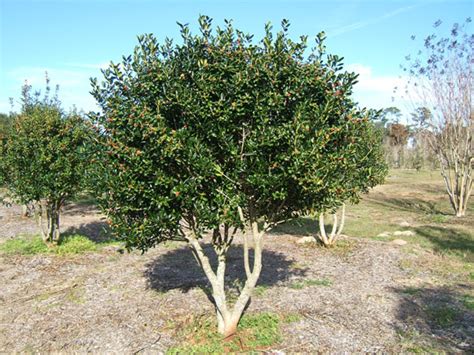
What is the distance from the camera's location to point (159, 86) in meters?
6.97

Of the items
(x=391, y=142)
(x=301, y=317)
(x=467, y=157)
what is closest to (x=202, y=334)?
(x=301, y=317)

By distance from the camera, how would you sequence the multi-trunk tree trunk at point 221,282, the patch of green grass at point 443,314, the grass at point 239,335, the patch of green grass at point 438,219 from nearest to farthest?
the grass at point 239,335 < the multi-trunk tree trunk at point 221,282 < the patch of green grass at point 443,314 < the patch of green grass at point 438,219

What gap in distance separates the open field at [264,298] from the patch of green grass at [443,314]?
1.0 inches

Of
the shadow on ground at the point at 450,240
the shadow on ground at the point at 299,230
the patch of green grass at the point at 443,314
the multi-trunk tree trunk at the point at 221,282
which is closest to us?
the multi-trunk tree trunk at the point at 221,282

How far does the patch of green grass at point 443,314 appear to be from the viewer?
893 centimetres

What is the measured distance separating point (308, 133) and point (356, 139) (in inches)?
50.7

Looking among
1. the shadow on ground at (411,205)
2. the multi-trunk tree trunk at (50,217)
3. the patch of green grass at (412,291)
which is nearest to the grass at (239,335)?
the patch of green grass at (412,291)

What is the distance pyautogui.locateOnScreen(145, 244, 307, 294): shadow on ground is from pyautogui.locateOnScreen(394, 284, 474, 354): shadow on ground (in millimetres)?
3591

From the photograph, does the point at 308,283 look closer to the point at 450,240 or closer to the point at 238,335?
the point at 238,335

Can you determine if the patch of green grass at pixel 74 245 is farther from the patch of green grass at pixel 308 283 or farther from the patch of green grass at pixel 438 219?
the patch of green grass at pixel 438 219

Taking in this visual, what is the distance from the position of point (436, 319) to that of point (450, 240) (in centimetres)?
1036

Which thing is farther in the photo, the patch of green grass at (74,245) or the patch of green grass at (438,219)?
the patch of green grass at (438,219)

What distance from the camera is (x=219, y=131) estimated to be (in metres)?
6.84

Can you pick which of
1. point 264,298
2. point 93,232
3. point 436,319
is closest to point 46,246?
point 93,232
